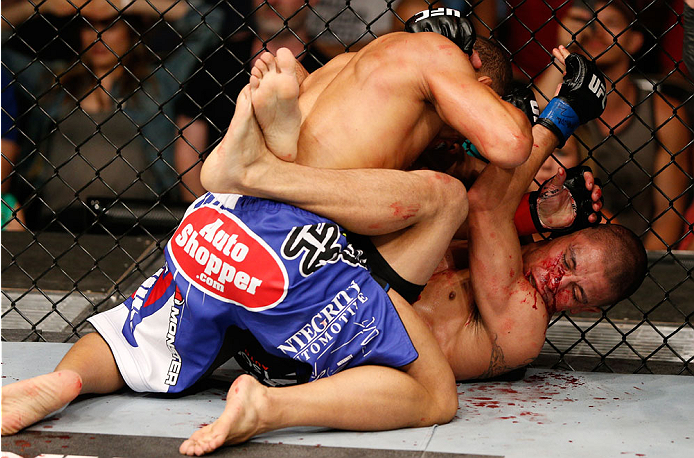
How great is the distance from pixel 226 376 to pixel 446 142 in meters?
0.84

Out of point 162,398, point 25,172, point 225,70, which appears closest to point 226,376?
point 162,398

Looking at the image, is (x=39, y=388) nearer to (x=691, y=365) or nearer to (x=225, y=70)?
(x=691, y=365)

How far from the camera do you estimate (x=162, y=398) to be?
5.54 feet

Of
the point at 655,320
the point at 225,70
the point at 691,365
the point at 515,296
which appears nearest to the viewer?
the point at 515,296

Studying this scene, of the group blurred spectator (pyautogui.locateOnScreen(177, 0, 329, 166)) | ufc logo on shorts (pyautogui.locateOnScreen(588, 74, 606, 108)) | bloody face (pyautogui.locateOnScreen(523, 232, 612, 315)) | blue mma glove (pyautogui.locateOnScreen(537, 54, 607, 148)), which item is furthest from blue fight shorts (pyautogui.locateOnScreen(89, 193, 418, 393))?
blurred spectator (pyautogui.locateOnScreen(177, 0, 329, 166))

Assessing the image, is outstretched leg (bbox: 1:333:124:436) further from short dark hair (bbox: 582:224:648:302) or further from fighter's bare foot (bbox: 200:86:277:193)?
short dark hair (bbox: 582:224:648:302)

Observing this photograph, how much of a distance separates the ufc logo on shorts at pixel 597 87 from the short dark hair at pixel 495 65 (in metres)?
0.24

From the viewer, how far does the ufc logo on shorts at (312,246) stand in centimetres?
149

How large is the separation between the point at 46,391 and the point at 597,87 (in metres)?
1.44

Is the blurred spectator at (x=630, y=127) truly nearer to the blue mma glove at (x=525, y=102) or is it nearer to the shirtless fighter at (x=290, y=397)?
the blue mma glove at (x=525, y=102)

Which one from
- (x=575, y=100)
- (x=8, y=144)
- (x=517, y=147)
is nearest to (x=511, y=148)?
(x=517, y=147)

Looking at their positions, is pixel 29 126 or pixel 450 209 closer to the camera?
pixel 450 209

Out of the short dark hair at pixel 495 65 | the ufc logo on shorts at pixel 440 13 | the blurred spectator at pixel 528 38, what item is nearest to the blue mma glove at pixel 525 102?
the short dark hair at pixel 495 65

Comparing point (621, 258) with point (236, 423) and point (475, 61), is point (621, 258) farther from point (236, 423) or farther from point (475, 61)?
point (236, 423)
